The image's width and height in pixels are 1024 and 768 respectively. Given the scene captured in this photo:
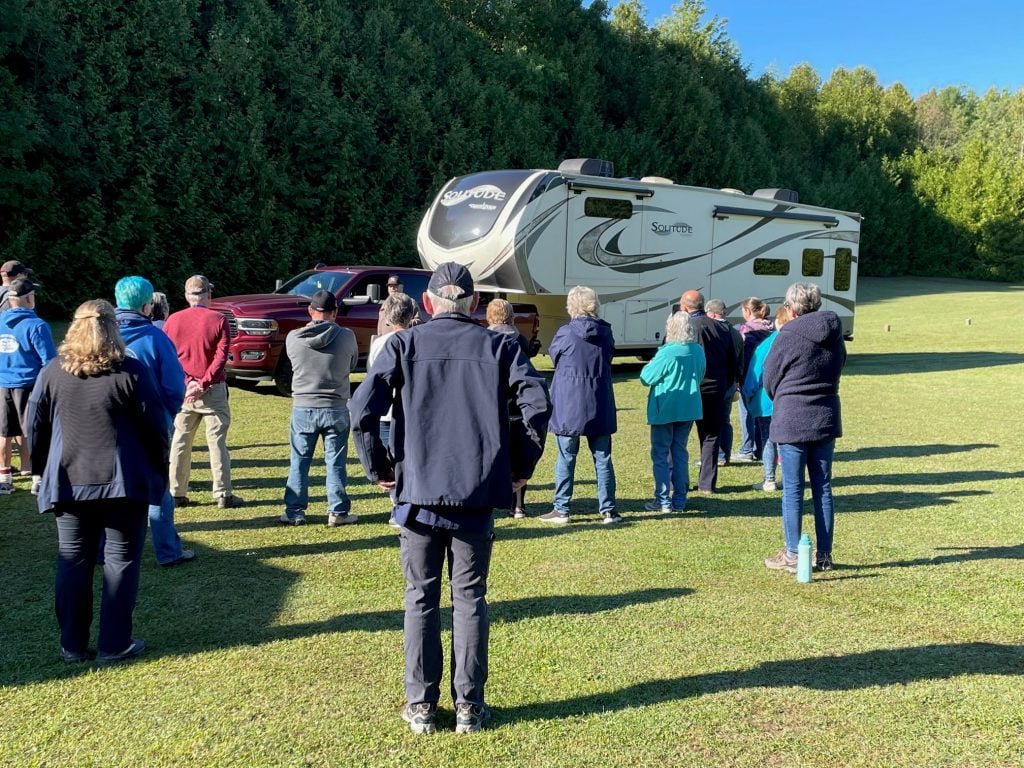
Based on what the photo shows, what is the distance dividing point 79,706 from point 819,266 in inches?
786

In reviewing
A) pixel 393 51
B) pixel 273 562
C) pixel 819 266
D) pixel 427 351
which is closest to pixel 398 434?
pixel 427 351

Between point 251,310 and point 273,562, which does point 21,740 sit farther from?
point 251,310

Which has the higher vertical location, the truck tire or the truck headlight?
the truck headlight

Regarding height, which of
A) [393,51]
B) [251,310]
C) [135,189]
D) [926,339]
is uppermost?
[393,51]

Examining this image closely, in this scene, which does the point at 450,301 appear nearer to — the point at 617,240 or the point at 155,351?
the point at 155,351

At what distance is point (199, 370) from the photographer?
7.05m

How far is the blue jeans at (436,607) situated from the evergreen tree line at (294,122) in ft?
63.1

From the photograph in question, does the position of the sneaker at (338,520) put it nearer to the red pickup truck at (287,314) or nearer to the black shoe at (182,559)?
the black shoe at (182,559)

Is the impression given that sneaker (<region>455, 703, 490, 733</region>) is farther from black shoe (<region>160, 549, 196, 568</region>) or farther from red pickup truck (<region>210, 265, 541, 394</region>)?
red pickup truck (<region>210, 265, 541, 394</region>)

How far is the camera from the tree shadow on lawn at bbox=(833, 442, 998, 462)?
1015 centimetres

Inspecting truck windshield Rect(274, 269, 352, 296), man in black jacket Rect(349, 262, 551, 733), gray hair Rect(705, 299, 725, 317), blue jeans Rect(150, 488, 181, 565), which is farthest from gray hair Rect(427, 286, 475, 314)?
truck windshield Rect(274, 269, 352, 296)

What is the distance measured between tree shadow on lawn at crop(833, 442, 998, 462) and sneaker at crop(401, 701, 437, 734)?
7497 mm

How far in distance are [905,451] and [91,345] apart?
9.14 metres

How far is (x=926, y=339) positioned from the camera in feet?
91.3
